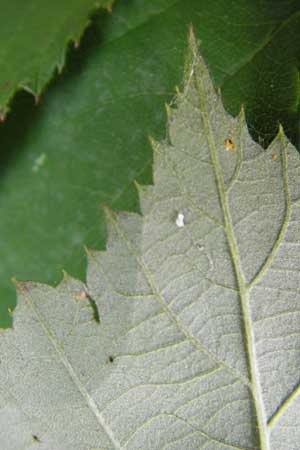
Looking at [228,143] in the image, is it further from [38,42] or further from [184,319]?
[38,42]

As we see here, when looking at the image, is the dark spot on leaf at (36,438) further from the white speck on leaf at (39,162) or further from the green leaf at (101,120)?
the white speck on leaf at (39,162)

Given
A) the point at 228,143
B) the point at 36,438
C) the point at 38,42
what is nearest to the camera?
the point at 228,143

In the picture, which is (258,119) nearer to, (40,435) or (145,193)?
(145,193)

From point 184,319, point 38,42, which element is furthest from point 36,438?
point 38,42

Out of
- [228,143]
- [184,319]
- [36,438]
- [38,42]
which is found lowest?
[36,438]

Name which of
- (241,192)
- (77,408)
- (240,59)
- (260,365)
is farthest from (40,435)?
(240,59)

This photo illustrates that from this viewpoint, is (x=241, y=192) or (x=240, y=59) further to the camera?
(x=240, y=59)
